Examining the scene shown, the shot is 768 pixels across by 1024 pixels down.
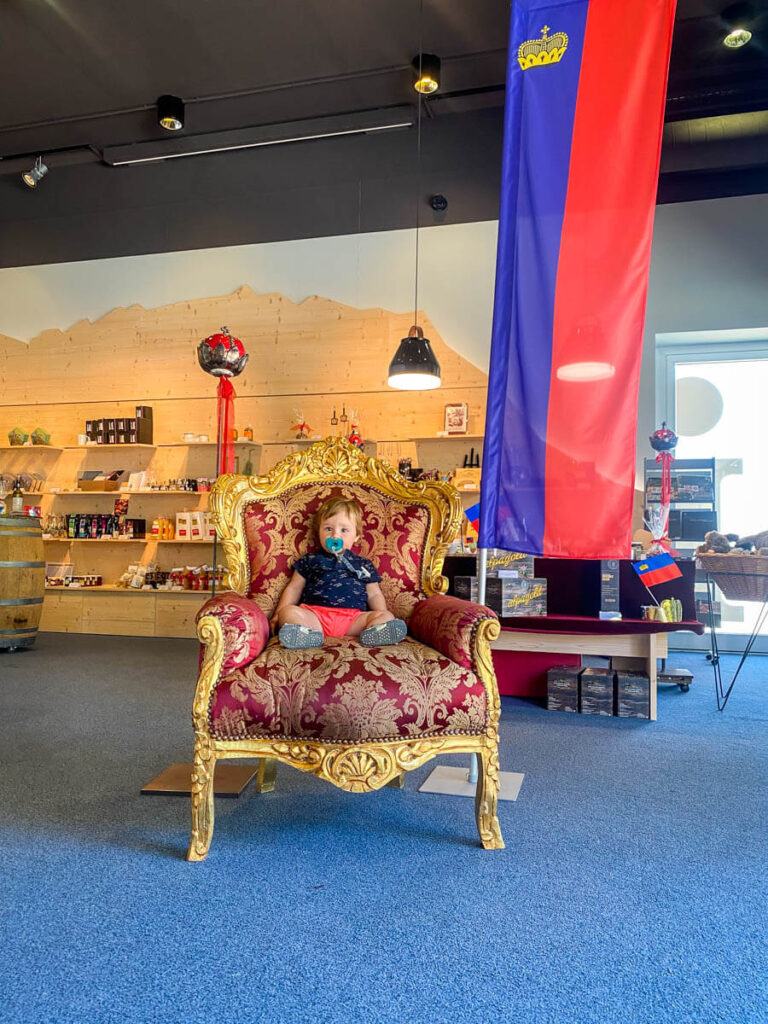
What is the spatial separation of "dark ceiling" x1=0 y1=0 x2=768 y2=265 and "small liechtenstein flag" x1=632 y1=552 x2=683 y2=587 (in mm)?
3824

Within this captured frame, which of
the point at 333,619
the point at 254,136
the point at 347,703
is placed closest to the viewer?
the point at 347,703

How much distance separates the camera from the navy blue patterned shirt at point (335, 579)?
8.95ft

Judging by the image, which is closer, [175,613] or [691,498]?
[691,498]

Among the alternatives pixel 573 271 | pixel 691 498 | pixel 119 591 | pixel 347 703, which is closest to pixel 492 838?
pixel 347 703

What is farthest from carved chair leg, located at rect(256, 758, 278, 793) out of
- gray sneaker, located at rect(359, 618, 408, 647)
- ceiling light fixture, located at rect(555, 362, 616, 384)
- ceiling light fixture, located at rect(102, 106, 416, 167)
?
ceiling light fixture, located at rect(102, 106, 416, 167)

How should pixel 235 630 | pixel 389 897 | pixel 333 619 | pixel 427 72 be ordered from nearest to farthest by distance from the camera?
pixel 389 897, pixel 235 630, pixel 333 619, pixel 427 72

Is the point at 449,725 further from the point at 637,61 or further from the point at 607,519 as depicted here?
the point at 637,61

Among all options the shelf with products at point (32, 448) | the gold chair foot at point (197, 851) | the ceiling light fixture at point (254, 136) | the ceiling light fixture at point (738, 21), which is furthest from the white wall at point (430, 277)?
the gold chair foot at point (197, 851)

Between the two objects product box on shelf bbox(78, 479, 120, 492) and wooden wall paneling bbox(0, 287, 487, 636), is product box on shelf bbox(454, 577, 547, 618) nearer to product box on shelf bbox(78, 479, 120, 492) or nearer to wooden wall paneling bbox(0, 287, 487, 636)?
wooden wall paneling bbox(0, 287, 487, 636)

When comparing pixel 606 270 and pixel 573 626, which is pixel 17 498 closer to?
pixel 573 626

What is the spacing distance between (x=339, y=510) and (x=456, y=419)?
405 cm

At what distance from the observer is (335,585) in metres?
2.74

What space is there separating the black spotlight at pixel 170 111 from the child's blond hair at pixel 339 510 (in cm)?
471

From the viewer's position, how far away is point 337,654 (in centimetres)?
222
